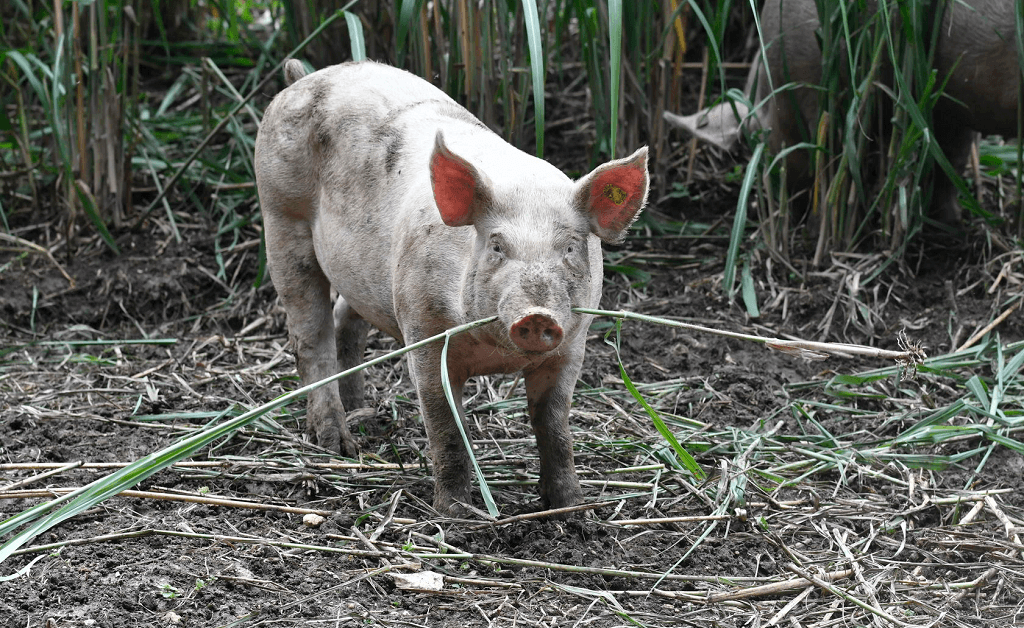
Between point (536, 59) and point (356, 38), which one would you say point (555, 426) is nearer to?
point (536, 59)

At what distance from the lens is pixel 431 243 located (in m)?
2.88

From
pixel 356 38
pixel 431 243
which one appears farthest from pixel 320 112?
pixel 431 243

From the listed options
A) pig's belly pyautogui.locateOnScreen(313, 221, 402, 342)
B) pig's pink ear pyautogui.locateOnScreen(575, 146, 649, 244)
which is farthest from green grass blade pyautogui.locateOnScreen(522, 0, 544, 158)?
pig's belly pyautogui.locateOnScreen(313, 221, 402, 342)

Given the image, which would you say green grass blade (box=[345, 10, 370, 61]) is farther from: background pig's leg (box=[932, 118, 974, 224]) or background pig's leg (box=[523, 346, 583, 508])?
background pig's leg (box=[932, 118, 974, 224])

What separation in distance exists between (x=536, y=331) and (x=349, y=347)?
167cm

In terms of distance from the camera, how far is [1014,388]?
3.79 m

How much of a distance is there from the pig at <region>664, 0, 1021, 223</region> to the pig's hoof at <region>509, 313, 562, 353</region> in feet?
6.59

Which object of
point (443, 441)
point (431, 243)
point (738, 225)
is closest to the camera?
point (431, 243)

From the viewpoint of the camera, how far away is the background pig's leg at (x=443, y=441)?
9.82 feet

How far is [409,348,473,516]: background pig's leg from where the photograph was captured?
299 centimetres

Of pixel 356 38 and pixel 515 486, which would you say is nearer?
pixel 515 486

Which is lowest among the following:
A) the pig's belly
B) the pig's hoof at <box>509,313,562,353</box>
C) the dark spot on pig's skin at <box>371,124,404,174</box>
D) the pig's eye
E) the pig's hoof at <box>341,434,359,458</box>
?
the pig's hoof at <box>341,434,359,458</box>

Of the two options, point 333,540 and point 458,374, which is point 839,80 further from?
point 333,540

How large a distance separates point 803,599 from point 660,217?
2936mm
